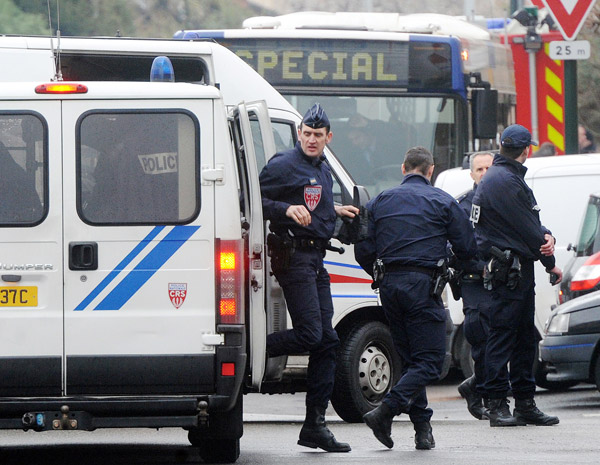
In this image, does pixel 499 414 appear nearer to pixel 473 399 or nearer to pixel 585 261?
pixel 473 399

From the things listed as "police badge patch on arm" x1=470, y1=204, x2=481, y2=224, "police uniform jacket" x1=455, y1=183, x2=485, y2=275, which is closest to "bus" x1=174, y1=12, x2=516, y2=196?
"police uniform jacket" x1=455, y1=183, x2=485, y2=275

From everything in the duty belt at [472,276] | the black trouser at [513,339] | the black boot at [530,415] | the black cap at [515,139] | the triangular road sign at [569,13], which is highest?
the triangular road sign at [569,13]

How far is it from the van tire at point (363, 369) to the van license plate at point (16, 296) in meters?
3.16

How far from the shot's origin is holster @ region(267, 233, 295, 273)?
8016 mm

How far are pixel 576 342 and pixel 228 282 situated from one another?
4506 mm

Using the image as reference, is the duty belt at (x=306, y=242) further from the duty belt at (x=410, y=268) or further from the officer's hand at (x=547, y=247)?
the officer's hand at (x=547, y=247)

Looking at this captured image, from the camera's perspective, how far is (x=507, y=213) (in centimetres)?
937

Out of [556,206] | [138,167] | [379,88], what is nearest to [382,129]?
[379,88]

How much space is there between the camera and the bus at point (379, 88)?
12977 millimetres

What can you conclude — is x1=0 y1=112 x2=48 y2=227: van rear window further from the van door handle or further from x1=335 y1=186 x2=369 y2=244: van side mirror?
x1=335 y1=186 x2=369 y2=244: van side mirror

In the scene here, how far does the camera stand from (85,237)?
7.17m

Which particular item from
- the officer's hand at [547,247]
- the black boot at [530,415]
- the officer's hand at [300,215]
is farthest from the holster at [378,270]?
the black boot at [530,415]

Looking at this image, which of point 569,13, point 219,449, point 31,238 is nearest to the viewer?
point 31,238

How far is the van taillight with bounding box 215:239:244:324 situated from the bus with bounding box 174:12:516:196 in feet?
18.6
